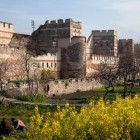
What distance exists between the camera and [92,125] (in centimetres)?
1291

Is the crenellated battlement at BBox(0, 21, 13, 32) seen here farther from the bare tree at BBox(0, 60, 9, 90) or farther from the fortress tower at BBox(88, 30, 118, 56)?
the fortress tower at BBox(88, 30, 118, 56)

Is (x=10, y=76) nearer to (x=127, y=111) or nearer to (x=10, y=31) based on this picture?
(x=10, y=31)

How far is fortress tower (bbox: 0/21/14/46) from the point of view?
4819cm

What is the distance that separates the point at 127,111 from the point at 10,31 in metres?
37.3

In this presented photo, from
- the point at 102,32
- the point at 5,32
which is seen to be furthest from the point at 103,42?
the point at 5,32

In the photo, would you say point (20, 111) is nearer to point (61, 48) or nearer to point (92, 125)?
point (92, 125)

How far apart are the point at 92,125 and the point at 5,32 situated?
37216 millimetres

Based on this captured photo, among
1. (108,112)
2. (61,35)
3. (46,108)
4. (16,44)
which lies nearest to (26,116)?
(46,108)

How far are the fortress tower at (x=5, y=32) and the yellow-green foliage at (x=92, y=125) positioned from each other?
35.3 m

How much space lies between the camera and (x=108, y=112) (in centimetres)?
1402

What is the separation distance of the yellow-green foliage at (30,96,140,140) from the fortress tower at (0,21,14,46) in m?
35.3

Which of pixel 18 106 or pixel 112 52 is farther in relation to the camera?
pixel 112 52

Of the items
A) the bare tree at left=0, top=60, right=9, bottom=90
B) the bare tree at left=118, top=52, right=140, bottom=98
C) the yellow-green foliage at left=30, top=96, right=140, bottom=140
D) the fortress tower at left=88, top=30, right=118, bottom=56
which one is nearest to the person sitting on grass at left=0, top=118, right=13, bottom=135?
the yellow-green foliage at left=30, top=96, right=140, bottom=140

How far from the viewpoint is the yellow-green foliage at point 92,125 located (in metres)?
12.2
